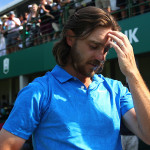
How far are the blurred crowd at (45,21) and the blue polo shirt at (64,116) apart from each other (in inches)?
172

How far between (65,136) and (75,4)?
619 centimetres

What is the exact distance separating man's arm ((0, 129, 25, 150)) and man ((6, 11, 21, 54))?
8.34 meters

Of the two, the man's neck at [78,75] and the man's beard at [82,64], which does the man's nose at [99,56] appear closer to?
the man's beard at [82,64]

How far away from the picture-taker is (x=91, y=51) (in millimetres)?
1396

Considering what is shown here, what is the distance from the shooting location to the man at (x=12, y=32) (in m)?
A: 9.50

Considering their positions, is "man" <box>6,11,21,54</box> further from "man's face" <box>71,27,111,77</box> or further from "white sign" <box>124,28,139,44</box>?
"man's face" <box>71,27,111,77</box>

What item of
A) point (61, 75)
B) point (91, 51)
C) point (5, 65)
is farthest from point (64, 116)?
point (5, 65)

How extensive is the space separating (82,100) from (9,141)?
0.42 metres

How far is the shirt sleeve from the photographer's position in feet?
3.94

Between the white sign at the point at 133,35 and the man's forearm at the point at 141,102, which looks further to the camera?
the white sign at the point at 133,35

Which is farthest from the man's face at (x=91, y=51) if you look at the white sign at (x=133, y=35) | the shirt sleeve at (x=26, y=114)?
the white sign at (x=133, y=35)

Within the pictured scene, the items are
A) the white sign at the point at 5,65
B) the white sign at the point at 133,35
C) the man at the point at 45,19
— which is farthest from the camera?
the white sign at the point at 5,65

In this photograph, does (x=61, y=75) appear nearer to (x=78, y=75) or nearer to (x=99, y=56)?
(x=78, y=75)

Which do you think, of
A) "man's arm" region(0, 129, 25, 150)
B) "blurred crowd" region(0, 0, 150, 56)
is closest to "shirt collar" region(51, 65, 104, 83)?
"man's arm" region(0, 129, 25, 150)
